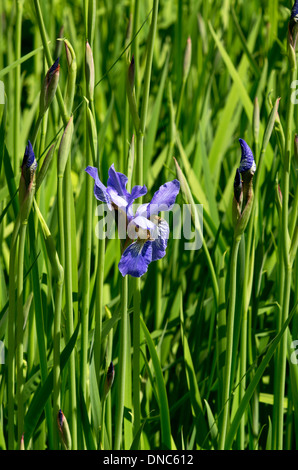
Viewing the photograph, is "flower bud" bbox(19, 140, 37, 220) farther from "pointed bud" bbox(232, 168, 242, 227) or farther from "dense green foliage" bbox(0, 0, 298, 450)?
"pointed bud" bbox(232, 168, 242, 227)

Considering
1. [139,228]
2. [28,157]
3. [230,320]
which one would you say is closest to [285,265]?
[230,320]

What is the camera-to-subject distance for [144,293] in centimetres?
86

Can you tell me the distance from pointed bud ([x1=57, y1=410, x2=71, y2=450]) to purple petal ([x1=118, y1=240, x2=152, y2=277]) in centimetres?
17

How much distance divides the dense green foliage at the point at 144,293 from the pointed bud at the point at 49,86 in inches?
0.7

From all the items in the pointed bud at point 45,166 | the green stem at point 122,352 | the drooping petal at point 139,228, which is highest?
the pointed bud at point 45,166

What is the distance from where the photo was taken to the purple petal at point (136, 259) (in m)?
0.47

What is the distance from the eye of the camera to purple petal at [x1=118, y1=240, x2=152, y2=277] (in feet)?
1.56

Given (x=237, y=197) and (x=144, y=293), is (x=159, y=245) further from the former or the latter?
(x=144, y=293)

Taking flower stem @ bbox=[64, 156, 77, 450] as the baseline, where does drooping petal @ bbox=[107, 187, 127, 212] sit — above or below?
above

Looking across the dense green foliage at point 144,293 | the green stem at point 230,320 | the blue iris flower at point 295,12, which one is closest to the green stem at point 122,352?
the dense green foliage at point 144,293

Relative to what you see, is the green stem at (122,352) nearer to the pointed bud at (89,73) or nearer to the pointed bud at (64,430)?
the pointed bud at (64,430)

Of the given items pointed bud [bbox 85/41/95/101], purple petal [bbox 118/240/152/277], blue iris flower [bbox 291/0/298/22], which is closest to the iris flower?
purple petal [bbox 118/240/152/277]

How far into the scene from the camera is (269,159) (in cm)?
98

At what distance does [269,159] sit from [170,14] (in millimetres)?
808
